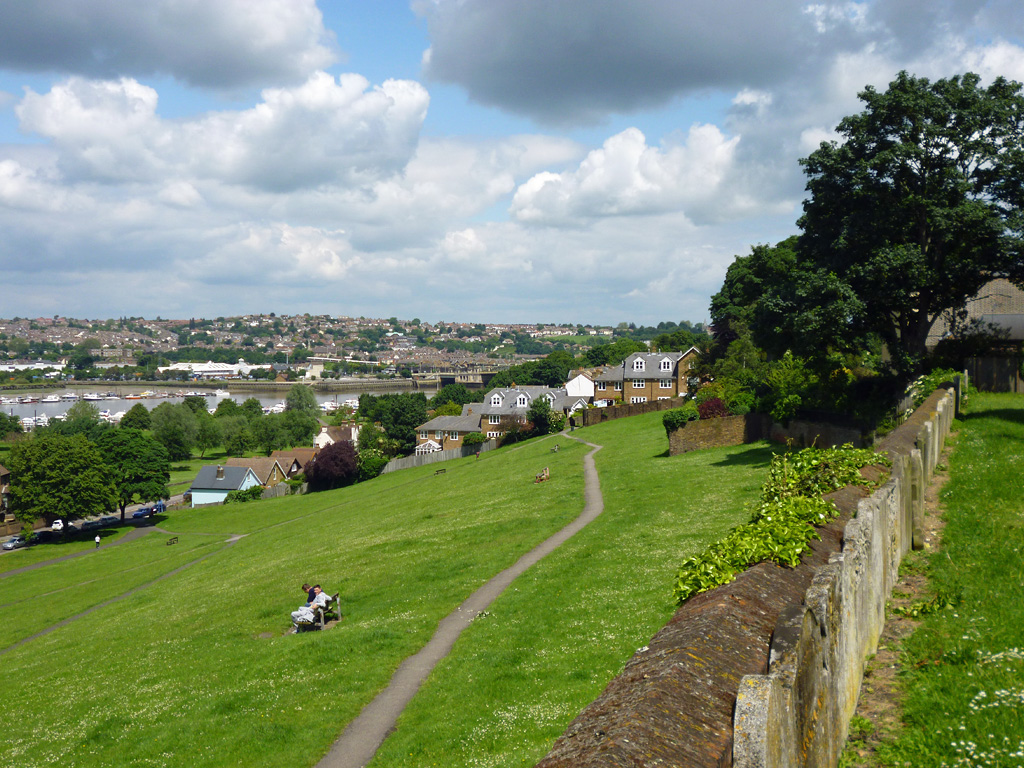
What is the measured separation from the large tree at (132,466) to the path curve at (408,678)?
65.2 m

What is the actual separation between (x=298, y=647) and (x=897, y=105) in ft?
91.2

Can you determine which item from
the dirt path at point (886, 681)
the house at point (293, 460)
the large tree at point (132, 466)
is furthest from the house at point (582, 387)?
the dirt path at point (886, 681)

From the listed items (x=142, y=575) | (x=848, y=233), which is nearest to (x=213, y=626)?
(x=142, y=575)

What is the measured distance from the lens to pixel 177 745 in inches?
546

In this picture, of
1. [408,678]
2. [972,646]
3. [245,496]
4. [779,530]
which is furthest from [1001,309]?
[245,496]

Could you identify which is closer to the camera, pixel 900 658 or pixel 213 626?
pixel 900 658

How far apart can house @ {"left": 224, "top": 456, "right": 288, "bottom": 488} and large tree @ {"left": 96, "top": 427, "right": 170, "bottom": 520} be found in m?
17.3

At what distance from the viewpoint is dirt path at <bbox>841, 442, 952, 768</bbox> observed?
651 cm

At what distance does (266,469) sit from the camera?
3875 inches

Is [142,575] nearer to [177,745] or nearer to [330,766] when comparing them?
[177,745]

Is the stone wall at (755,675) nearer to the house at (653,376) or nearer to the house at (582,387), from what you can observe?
the house at (653,376)

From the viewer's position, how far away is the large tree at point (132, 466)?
7531 cm

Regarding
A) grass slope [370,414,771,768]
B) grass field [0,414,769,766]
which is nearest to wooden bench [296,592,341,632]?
grass field [0,414,769,766]

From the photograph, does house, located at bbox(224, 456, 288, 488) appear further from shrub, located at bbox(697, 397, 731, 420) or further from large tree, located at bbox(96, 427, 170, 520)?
shrub, located at bbox(697, 397, 731, 420)
